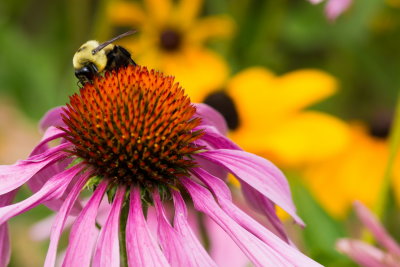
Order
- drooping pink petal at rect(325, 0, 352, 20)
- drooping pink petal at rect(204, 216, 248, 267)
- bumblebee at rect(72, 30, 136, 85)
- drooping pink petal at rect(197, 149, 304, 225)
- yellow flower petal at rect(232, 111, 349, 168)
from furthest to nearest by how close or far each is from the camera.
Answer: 1. yellow flower petal at rect(232, 111, 349, 168)
2. drooping pink petal at rect(204, 216, 248, 267)
3. drooping pink petal at rect(325, 0, 352, 20)
4. bumblebee at rect(72, 30, 136, 85)
5. drooping pink petal at rect(197, 149, 304, 225)

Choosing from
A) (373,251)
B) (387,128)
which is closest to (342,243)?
→ (373,251)

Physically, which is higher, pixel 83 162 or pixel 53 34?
pixel 53 34

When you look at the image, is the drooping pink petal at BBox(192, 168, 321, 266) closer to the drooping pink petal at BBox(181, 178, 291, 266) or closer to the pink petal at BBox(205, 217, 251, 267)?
the drooping pink petal at BBox(181, 178, 291, 266)

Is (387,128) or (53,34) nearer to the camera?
(387,128)

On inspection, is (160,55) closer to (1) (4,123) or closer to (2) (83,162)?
(1) (4,123)

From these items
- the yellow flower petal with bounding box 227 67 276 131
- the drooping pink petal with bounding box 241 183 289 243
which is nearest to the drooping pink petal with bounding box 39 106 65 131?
the drooping pink petal with bounding box 241 183 289 243
